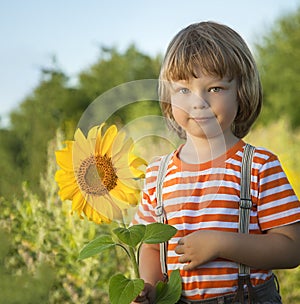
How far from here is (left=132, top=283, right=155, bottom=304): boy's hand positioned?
5.67 feet

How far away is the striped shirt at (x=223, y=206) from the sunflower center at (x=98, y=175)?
0.18 meters

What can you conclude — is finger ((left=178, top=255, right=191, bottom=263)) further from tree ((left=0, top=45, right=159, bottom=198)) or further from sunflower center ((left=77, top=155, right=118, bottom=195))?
tree ((left=0, top=45, right=159, bottom=198))

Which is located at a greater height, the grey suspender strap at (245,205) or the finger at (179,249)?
the grey suspender strap at (245,205)

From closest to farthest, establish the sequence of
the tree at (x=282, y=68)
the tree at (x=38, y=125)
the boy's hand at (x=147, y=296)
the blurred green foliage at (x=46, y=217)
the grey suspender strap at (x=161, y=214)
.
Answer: the boy's hand at (x=147, y=296)
the grey suspender strap at (x=161, y=214)
the blurred green foliage at (x=46, y=217)
the tree at (x=38, y=125)
the tree at (x=282, y=68)

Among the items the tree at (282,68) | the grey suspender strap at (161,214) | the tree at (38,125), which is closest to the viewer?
the grey suspender strap at (161,214)

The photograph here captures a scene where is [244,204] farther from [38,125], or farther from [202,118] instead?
[38,125]

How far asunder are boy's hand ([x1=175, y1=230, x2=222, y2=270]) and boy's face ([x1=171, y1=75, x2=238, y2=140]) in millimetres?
258

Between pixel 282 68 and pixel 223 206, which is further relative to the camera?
pixel 282 68

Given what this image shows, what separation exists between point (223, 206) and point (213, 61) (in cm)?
36

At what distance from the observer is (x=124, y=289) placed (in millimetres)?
1642

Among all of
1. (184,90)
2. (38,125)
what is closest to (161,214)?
(184,90)

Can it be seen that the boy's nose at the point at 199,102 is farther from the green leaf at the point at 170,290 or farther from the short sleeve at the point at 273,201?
the green leaf at the point at 170,290

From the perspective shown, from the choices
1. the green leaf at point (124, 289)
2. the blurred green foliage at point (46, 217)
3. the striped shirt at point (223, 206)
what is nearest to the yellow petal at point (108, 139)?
the blurred green foliage at point (46, 217)

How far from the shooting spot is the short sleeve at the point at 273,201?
1.75 m
